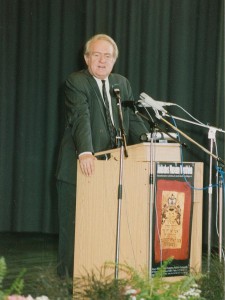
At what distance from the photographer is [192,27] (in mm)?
5918

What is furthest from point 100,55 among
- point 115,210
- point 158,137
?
point 115,210

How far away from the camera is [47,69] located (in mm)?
6219

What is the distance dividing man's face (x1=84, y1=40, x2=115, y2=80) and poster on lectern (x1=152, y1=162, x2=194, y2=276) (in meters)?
0.84

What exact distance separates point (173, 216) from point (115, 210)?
333 millimetres

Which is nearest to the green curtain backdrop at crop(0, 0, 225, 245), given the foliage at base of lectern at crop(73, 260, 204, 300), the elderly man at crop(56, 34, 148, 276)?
the elderly man at crop(56, 34, 148, 276)

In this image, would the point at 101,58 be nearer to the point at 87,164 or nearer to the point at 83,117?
the point at 83,117

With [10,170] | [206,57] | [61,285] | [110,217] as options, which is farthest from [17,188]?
[61,285]

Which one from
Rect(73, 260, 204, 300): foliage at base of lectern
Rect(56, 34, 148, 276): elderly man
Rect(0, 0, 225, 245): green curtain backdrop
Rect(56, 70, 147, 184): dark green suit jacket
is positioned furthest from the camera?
Rect(0, 0, 225, 245): green curtain backdrop

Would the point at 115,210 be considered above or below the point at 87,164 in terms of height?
below

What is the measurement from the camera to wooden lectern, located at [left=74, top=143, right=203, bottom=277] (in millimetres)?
3088


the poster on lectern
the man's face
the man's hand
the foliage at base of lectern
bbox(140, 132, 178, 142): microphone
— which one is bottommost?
the foliage at base of lectern

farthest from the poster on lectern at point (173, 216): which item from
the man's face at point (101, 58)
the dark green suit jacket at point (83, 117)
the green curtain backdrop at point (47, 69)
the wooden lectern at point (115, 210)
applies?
the green curtain backdrop at point (47, 69)

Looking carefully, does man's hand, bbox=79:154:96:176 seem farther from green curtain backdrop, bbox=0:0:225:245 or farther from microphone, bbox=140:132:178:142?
green curtain backdrop, bbox=0:0:225:245

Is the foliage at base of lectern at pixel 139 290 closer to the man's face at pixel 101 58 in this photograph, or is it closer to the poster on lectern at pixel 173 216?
the poster on lectern at pixel 173 216
